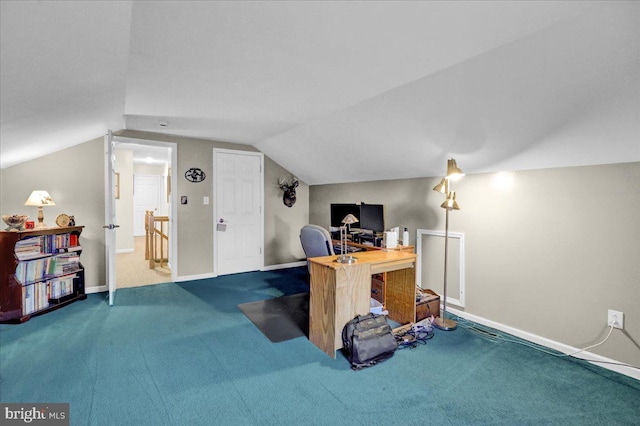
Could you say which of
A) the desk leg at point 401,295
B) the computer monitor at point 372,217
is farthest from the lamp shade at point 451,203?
the computer monitor at point 372,217

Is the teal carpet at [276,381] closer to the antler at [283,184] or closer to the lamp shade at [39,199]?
the lamp shade at [39,199]

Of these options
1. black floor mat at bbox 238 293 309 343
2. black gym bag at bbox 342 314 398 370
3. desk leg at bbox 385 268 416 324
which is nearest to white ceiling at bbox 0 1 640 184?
desk leg at bbox 385 268 416 324

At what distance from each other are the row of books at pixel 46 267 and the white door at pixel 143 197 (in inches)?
241

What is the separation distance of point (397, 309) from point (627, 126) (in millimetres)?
2363

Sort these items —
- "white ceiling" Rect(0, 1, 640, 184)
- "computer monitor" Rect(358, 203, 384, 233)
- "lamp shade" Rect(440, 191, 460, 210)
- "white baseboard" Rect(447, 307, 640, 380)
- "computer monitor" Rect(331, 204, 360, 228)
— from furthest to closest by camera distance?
"computer monitor" Rect(331, 204, 360, 228), "computer monitor" Rect(358, 203, 384, 233), "lamp shade" Rect(440, 191, 460, 210), "white baseboard" Rect(447, 307, 640, 380), "white ceiling" Rect(0, 1, 640, 184)

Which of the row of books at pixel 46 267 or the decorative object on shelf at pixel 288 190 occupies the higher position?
the decorative object on shelf at pixel 288 190

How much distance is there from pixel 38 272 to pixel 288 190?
3641 mm

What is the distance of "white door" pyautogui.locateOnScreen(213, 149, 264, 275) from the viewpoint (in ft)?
17.0

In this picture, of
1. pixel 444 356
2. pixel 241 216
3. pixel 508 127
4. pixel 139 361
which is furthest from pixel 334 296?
pixel 241 216

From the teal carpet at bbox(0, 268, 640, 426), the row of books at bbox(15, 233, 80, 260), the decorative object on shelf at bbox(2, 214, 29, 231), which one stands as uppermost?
the decorative object on shelf at bbox(2, 214, 29, 231)

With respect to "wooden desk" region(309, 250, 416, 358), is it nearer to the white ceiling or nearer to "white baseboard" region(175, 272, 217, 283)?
the white ceiling

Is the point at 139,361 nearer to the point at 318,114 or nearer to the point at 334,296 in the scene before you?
the point at 334,296

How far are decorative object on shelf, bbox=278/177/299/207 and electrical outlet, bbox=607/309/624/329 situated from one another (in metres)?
4.59

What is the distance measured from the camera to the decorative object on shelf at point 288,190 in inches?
230
